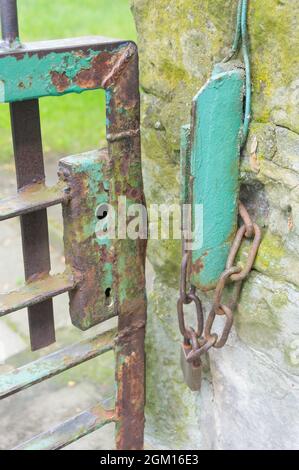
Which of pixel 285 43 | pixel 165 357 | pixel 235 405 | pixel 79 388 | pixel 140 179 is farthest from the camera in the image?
pixel 79 388

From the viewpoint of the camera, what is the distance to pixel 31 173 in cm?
147

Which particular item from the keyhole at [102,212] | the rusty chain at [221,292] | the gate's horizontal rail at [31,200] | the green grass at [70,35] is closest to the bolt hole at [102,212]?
the keyhole at [102,212]

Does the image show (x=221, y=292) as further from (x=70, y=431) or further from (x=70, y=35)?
(x=70, y=35)

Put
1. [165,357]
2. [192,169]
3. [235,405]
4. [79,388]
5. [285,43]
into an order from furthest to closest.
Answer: [79,388], [165,357], [235,405], [192,169], [285,43]

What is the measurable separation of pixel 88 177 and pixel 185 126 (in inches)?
10.0

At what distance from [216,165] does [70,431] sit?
33.0 inches

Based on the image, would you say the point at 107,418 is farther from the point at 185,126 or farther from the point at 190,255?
the point at 185,126

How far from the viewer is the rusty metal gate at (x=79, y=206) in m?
1.35

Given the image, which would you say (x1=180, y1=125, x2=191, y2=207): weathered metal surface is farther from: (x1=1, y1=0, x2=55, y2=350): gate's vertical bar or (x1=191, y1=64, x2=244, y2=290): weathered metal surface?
(x1=1, y1=0, x2=55, y2=350): gate's vertical bar

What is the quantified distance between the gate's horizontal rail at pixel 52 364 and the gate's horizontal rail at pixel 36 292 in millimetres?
194

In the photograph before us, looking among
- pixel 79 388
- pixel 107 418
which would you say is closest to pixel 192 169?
pixel 107 418

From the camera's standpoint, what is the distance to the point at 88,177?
1499 mm

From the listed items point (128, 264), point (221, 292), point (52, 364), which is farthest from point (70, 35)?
point (221, 292)

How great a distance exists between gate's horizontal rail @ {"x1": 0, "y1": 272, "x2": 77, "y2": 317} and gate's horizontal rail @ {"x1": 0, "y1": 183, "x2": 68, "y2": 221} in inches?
7.8
